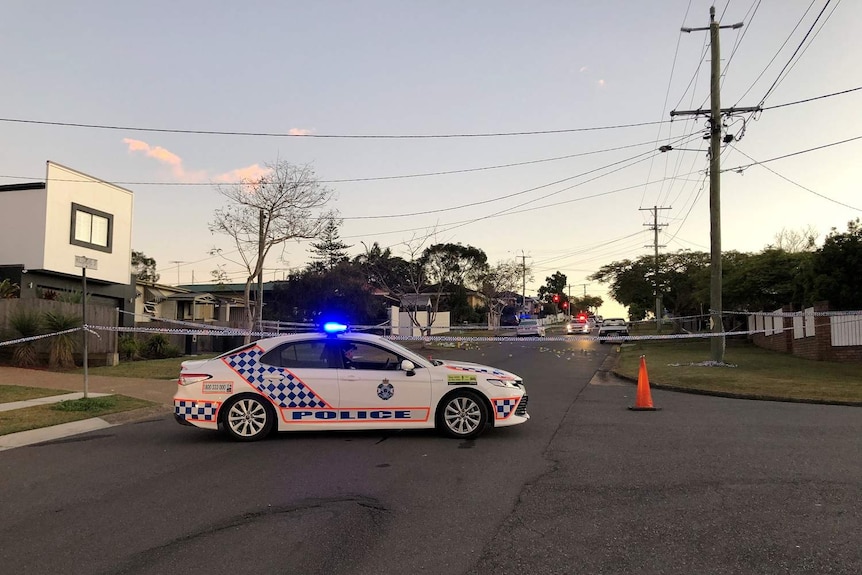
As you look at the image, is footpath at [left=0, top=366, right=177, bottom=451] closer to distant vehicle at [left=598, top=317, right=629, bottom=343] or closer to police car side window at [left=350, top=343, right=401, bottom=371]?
police car side window at [left=350, top=343, right=401, bottom=371]

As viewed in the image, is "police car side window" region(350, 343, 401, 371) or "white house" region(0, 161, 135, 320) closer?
"police car side window" region(350, 343, 401, 371)

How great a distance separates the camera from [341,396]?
8445 millimetres

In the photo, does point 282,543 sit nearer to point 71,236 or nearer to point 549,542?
point 549,542

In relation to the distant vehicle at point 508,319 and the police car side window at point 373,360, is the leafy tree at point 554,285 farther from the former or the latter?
the police car side window at point 373,360

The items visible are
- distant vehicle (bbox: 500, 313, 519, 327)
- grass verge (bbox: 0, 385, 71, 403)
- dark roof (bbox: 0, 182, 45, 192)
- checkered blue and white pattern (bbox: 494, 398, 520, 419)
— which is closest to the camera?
checkered blue and white pattern (bbox: 494, 398, 520, 419)

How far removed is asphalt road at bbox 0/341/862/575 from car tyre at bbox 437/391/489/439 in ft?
0.88

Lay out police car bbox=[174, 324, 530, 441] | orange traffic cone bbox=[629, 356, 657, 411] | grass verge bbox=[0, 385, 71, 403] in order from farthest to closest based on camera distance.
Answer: grass verge bbox=[0, 385, 71, 403], orange traffic cone bbox=[629, 356, 657, 411], police car bbox=[174, 324, 530, 441]

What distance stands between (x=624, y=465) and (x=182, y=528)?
4330 mm

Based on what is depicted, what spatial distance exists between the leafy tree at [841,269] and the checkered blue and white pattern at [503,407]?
622 inches

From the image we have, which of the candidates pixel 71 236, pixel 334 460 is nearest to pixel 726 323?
pixel 71 236

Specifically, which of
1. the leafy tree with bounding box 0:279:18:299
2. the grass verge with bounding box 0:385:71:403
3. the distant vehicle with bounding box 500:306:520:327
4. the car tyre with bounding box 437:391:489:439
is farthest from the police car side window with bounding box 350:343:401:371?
the distant vehicle with bounding box 500:306:520:327

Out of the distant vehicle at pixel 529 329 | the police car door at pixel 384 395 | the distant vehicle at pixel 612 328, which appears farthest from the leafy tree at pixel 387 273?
the police car door at pixel 384 395

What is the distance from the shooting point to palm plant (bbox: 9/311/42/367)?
17.2 metres

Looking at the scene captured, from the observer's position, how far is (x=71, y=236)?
78.4ft
